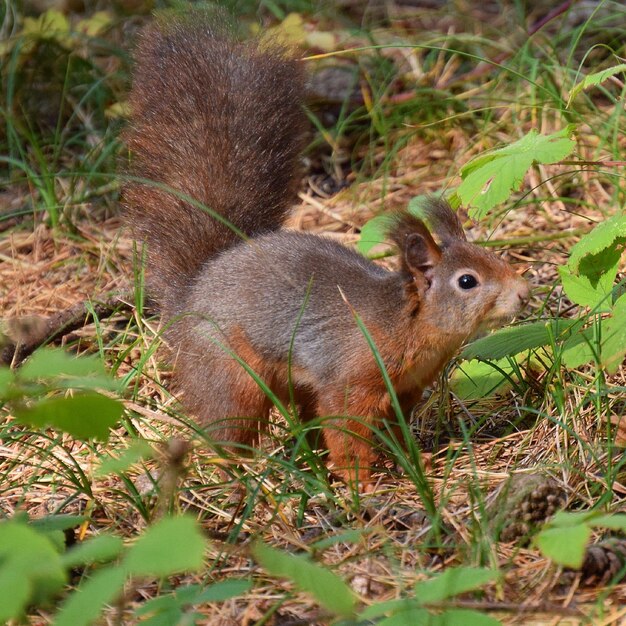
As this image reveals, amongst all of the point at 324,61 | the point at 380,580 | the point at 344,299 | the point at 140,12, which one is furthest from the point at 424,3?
the point at 380,580

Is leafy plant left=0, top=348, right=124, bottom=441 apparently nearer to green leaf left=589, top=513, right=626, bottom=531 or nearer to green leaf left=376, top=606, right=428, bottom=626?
green leaf left=376, top=606, right=428, bottom=626

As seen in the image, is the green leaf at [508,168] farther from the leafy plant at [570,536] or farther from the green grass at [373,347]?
the leafy plant at [570,536]

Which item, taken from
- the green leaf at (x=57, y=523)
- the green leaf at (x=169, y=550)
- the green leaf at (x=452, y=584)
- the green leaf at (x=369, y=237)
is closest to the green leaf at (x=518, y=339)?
the green leaf at (x=369, y=237)

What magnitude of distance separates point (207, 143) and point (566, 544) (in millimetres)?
1936

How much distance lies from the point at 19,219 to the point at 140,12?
155 cm

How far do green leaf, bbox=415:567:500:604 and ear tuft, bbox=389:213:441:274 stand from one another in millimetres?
1259

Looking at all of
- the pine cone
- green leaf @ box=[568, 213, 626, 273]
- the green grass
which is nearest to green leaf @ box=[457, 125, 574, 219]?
green leaf @ box=[568, 213, 626, 273]

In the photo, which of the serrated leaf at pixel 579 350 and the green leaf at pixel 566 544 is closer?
the green leaf at pixel 566 544

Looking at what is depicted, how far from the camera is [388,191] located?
4.38 m

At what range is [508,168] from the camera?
8.75ft

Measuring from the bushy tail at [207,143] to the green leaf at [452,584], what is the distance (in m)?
1.70

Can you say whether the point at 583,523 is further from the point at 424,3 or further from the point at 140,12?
the point at 424,3

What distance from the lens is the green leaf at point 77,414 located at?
1635 mm

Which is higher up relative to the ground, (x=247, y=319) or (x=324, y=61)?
(x=324, y=61)
